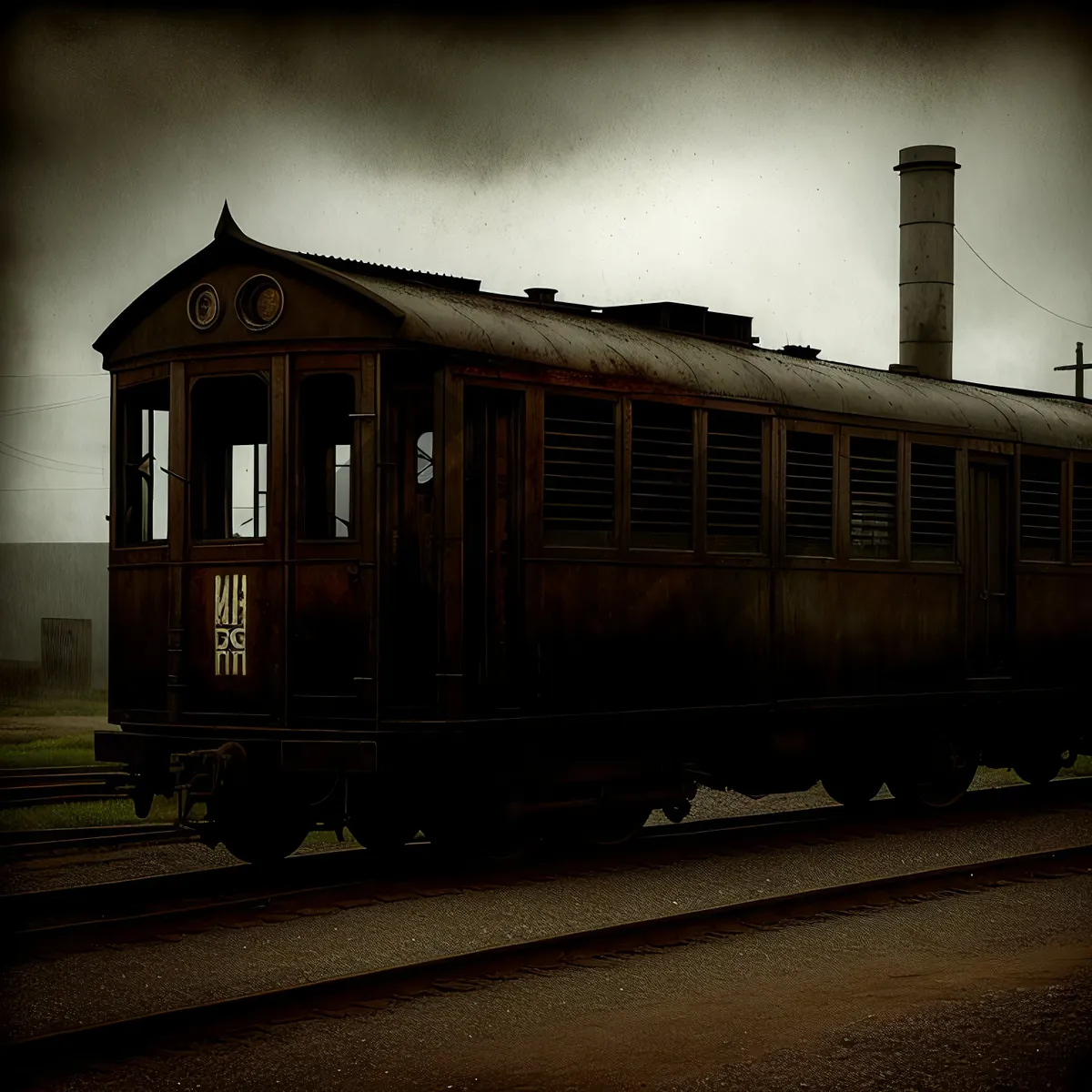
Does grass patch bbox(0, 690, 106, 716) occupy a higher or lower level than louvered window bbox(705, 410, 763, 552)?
lower

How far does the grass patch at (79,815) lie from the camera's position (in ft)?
42.3

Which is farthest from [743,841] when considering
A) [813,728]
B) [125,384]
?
[125,384]

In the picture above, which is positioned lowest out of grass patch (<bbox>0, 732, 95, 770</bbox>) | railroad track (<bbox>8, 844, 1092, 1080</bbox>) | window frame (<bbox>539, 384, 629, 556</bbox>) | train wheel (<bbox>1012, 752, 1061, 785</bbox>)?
grass patch (<bbox>0, 732, 95, 770</bbox>)

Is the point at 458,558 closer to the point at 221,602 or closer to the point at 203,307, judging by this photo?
Answer: the point at 221,602

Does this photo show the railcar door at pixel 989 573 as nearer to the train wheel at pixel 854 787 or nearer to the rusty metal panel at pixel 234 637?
the train wheel at pixel 854 787

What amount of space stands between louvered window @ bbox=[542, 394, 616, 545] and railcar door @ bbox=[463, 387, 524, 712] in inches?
Answer: 10.5

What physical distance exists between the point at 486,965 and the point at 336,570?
111 inches

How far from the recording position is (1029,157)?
36.8 feet

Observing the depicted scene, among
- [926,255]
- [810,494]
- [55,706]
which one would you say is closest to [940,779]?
[810,494]

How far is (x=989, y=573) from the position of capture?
552 inches

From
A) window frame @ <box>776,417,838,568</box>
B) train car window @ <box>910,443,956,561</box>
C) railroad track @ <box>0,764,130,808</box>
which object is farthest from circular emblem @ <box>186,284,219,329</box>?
train car window @ <box>910,443,956,561</box>

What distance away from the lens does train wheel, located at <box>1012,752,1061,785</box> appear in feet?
50.3

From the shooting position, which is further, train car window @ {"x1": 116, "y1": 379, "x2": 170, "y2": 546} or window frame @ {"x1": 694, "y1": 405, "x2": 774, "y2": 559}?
window frame @ {"x1": 694, "y1": 405, "x2": 774, "y2": 559}

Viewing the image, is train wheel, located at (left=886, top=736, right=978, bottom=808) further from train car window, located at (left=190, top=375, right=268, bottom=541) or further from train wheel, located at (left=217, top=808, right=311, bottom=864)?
train car window, located at (left=190, top=375, right=268, bottom=541)
